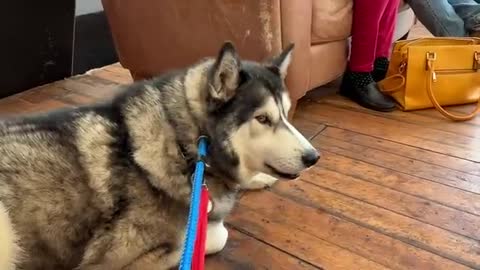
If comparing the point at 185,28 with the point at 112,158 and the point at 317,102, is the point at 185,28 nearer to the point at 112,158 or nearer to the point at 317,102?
the point at 317,102

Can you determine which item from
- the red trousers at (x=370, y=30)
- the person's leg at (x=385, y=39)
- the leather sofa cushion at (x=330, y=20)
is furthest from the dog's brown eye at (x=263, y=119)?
the person's leg at (x=385, y=39)

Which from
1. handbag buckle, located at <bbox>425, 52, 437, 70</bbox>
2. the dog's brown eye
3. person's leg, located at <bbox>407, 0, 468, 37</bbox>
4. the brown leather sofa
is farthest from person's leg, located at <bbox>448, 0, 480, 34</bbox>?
the dog's brown eye

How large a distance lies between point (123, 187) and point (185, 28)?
3.44 feet

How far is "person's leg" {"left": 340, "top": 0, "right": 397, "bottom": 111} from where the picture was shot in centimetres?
213

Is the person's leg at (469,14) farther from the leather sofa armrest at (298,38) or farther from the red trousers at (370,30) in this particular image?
the leather sofa armrest at (298,38)

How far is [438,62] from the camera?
2158 millimetres

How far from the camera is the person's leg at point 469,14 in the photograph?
2.51m

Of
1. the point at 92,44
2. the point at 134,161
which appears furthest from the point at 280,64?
the point at 92,44

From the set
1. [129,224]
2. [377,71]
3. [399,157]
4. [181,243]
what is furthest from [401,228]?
[377,71]

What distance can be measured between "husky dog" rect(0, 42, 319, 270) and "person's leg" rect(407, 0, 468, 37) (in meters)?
1.54

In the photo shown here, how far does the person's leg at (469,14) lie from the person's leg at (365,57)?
1.93ft

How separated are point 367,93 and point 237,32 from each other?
752mm

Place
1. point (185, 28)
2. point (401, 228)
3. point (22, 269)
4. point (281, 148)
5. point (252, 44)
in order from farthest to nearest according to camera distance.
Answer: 1. point (185, 28)
2. point (252, 44)
3. point (401, 228)
4. point (281, 148)
5. point (22, 269)

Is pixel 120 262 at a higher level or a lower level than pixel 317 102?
higher
